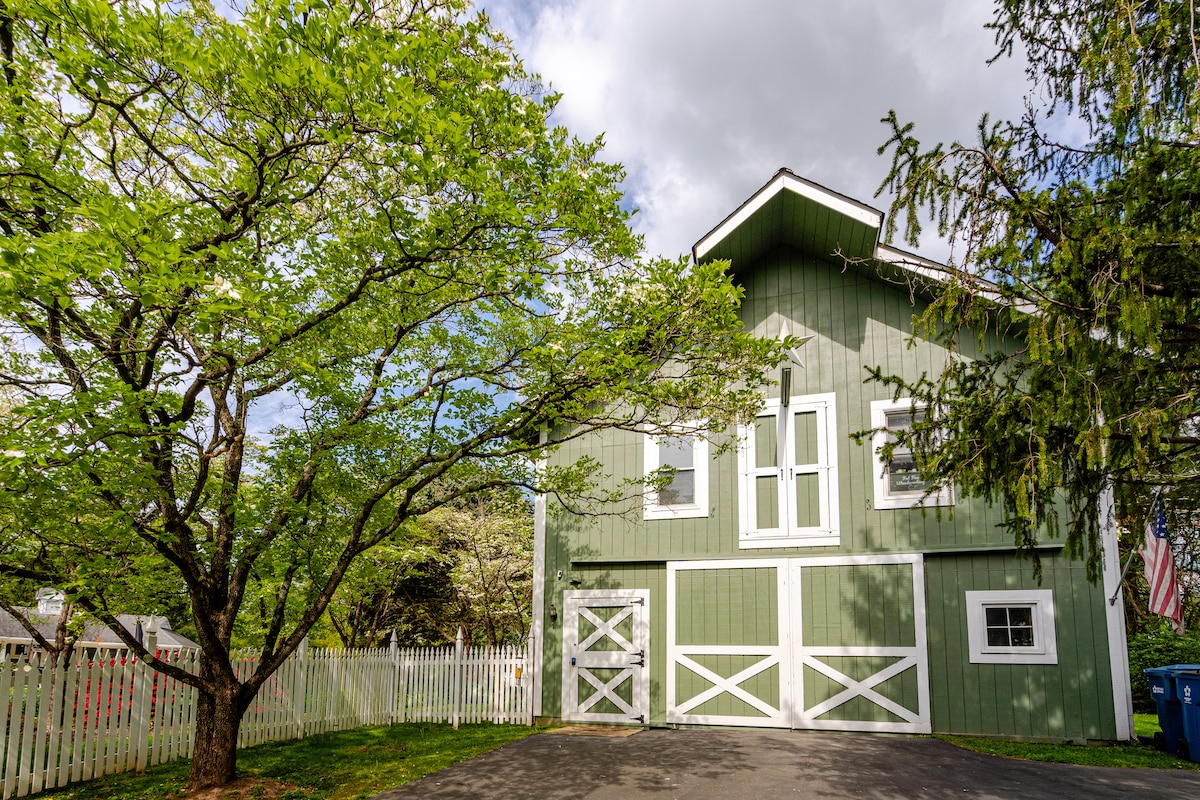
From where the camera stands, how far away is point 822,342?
38.8ft

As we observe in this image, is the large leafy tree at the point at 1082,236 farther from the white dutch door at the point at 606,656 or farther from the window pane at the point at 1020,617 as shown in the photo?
the white dutch door at the point at 606,656

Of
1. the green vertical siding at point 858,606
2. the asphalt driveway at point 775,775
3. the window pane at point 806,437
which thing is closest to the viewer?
the asphalt driveway at point 775,775

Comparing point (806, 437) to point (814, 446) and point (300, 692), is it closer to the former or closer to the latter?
point (814, 446)

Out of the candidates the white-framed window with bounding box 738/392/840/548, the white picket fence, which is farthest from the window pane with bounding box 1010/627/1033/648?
the white picket fence

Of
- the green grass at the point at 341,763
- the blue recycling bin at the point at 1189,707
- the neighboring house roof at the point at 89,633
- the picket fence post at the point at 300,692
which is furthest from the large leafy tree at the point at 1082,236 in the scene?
the neighboring house roof at the point at 89,633

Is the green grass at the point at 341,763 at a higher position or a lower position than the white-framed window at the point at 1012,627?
lower

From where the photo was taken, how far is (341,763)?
8703mm

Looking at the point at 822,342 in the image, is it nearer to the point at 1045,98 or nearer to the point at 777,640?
the point at 777,640

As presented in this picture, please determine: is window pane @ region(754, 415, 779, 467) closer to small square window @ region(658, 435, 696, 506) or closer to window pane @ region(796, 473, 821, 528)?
window pane @ region(796, 473, 821, 528)

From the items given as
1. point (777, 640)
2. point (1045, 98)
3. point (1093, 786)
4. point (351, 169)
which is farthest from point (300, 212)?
point (1093, 786)

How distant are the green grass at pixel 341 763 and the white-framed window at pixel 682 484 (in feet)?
12.7

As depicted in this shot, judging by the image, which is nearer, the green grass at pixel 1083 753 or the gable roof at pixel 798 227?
the green grass at pixel 1083 753

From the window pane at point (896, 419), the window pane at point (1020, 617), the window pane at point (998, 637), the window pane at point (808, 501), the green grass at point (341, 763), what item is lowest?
the green grass at point (341, 763)

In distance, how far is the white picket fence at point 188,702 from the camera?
23.3 feet
